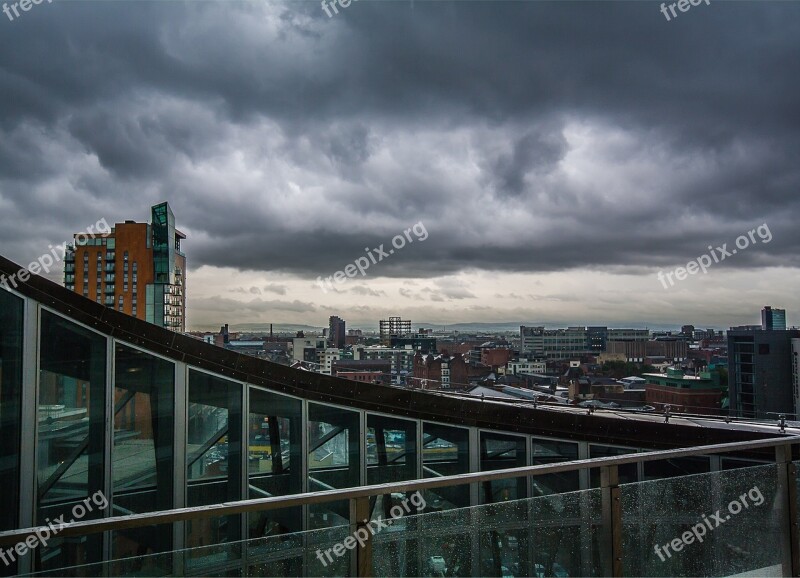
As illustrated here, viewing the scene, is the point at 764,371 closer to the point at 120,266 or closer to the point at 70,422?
the point at 70,422

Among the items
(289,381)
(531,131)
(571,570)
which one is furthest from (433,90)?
(571,570)

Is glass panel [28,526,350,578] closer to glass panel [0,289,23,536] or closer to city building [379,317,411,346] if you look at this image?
glass panel [0,289,23,536]

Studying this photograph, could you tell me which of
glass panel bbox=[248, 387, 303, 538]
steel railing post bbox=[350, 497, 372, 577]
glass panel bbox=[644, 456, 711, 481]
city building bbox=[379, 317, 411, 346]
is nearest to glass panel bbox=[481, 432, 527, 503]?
glass panel bbox=[248, 387, 303, 538]

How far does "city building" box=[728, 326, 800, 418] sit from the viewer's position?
36312 mm

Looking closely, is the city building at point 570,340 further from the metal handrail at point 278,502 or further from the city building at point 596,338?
the metal handrail at point 278,502

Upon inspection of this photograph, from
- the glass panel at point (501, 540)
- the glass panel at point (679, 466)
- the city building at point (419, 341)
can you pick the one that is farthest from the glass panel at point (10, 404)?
the city building at point (419, 341)

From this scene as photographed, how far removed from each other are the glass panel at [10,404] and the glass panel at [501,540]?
18.8 ft

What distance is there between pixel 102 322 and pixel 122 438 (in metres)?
1.52

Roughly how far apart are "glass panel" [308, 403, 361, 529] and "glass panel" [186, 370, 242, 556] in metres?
1.10

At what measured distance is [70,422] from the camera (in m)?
6.87

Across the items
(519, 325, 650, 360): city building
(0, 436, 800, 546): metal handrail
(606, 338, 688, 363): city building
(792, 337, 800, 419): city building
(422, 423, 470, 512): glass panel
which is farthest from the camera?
(519, 325, 650, 360): city building

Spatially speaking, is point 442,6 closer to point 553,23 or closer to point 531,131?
point 553,23

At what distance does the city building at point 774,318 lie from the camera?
113ft

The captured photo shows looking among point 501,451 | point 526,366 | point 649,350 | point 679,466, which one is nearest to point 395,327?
point 649,350
